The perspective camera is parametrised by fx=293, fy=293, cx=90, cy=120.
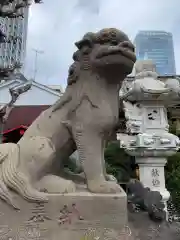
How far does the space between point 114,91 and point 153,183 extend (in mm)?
2563

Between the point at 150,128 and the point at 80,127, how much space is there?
105 inches

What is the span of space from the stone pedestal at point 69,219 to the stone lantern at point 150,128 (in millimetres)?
2342

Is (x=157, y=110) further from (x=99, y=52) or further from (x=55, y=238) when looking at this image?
(x=55, y=238)

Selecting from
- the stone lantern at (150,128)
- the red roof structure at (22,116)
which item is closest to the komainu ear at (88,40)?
the stone lantern at (150,128)

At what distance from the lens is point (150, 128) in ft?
14.6

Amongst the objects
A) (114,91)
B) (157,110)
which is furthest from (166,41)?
(114,91)

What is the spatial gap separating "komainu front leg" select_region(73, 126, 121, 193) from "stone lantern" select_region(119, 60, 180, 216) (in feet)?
7.16

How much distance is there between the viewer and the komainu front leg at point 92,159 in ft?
6.25

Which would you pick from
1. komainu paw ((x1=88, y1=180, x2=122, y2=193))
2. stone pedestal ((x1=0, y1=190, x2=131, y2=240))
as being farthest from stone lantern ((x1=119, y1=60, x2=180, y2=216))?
stone pedestal ((x1=0, y1=190, x2=131, y2=240))

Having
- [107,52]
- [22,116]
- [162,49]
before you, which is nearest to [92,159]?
[107,52]

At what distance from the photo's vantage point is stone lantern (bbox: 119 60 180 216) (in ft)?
13.9

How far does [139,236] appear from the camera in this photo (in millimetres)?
1884

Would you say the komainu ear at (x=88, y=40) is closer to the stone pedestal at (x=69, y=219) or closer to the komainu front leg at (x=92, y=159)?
the komainu front leg at (x=92, y=159)

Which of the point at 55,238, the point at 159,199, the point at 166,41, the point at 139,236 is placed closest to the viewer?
the point at 55,238
